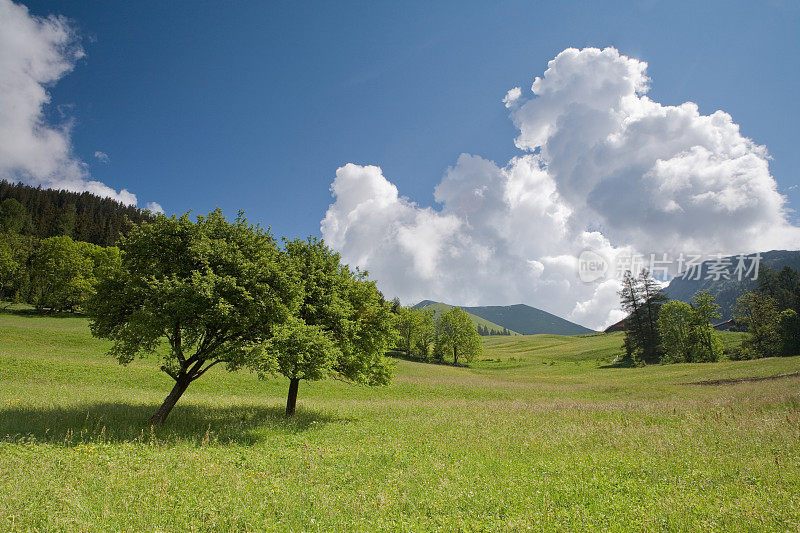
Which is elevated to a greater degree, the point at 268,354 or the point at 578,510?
the point at 268,354

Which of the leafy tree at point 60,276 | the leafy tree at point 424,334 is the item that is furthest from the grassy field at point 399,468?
the leafy tree at point 424,334

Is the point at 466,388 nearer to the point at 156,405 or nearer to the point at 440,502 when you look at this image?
the point at 156,405

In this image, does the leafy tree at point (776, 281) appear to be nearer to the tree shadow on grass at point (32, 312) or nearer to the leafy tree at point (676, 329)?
the leafy tree at point (676, 329)

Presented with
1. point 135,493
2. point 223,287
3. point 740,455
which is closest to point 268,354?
point 223,287

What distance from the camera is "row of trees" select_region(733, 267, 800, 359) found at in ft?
212

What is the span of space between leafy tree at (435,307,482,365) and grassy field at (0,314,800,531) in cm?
6490

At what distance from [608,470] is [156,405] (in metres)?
23.4

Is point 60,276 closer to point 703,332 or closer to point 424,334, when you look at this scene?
point 424,334

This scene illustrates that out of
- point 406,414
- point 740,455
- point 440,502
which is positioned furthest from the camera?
point 406,414

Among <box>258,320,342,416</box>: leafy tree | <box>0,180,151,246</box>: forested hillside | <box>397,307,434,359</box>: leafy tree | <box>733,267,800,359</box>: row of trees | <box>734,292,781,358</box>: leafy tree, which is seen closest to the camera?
<box>258,320,342,416</box>: leafy tree

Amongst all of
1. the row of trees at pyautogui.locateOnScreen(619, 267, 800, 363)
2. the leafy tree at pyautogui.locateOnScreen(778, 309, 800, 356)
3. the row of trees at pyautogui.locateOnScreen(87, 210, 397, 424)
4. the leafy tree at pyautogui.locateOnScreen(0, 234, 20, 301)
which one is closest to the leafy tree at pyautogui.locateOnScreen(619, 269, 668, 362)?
the row of trees at pyautogui.locateOnScreen(619, 267, 800, 363)

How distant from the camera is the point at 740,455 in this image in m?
10.6

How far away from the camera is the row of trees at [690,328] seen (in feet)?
223

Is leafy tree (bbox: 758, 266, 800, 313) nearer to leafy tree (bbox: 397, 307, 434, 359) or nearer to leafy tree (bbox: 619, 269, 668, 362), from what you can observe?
leafy tree (bbox: 619, 269, 668, 362)
